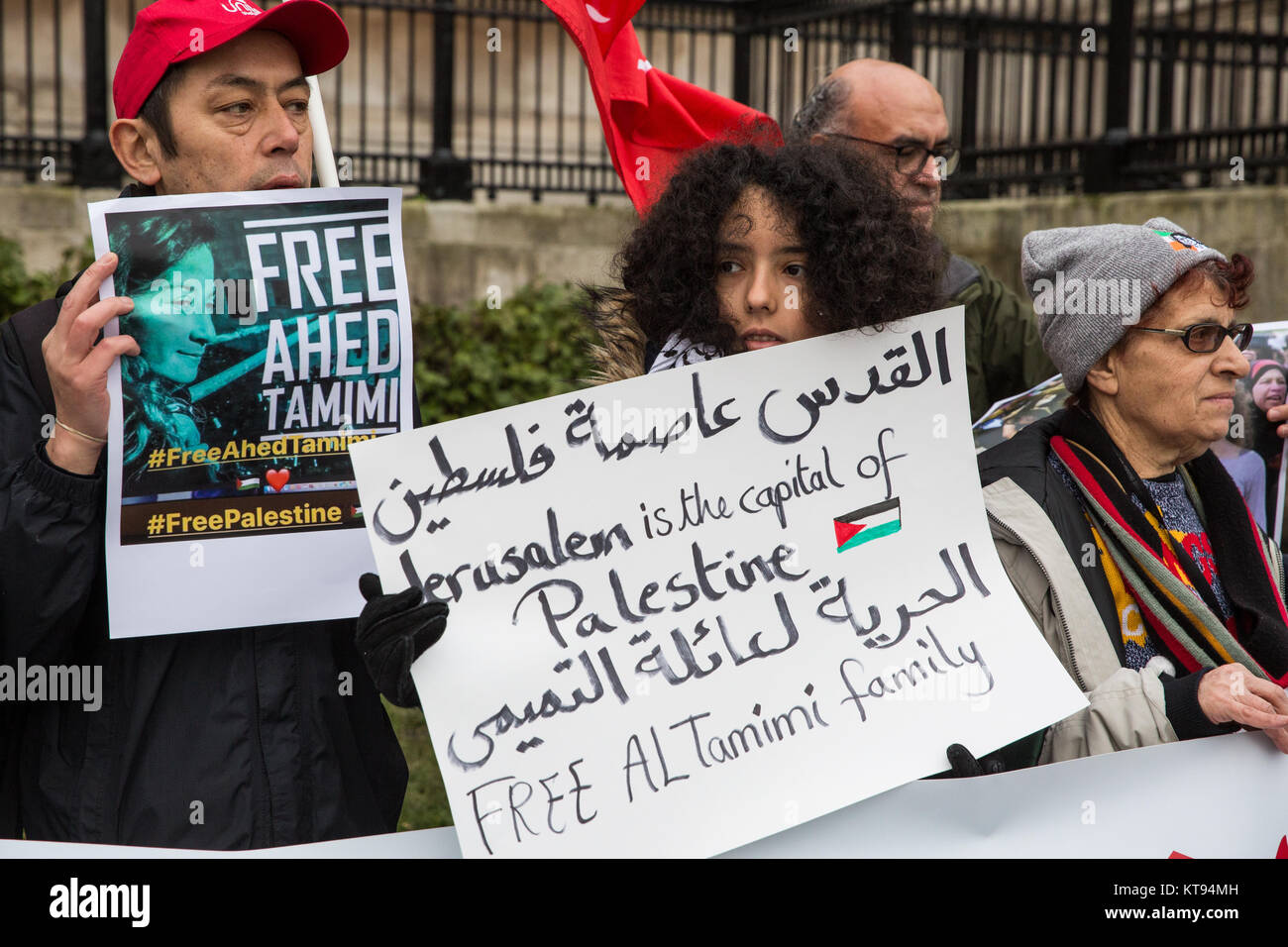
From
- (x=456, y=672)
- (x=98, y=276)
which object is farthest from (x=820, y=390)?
(x=98, y=276)


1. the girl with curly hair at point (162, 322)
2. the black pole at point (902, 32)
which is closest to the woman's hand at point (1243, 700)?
the girl with curly hair at point (162, 322)

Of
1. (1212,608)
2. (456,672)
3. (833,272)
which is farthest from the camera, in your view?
(1212,608)

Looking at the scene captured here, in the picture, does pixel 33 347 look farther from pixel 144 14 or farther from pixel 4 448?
pixel 144 14

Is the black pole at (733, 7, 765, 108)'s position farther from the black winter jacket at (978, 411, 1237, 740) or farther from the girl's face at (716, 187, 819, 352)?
the girl's face at (716, 187, 819, 352)

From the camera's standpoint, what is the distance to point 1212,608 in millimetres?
2549

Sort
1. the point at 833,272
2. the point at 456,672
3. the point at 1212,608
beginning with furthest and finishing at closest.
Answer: the point at 1212,608
the point at 833,272
the point at 456,672

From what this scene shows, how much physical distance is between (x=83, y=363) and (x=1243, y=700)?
1956mm

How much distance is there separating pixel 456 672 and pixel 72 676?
67 centimetres

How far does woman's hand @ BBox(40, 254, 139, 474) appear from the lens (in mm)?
2150

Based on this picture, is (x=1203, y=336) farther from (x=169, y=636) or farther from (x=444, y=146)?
(x=444, y=146)

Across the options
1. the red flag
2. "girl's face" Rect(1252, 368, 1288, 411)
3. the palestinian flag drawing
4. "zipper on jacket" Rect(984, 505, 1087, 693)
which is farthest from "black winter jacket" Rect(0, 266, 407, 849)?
"girl's face" Rect(1252, 368, 1288, 411)

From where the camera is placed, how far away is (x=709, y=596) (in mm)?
2266

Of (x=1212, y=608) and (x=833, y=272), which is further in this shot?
(x=1212, y=608)

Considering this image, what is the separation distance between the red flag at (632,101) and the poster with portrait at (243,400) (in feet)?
3.17
